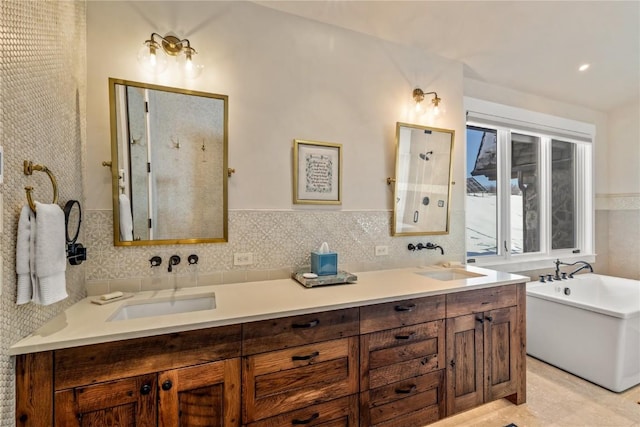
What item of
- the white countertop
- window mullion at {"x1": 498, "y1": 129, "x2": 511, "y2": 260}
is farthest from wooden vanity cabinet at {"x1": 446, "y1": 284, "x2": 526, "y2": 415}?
window mullion at {"x1": 498, "y1": 129, "x2": 511, "y2": 260}

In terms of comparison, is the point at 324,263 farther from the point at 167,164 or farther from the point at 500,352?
the point at 500,352

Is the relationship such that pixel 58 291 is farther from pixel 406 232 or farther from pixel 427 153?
pixel 427 153

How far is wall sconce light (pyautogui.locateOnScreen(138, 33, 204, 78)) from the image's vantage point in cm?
171

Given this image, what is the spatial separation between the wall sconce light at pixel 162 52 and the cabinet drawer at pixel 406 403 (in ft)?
7.05

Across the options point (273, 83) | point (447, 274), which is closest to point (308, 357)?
point (447, 274)

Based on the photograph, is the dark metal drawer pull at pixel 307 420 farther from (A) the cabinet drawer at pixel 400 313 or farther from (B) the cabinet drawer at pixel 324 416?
(A) the cabinet drawer at pixel 400 313

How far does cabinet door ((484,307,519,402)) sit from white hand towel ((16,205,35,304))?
7.60 ft

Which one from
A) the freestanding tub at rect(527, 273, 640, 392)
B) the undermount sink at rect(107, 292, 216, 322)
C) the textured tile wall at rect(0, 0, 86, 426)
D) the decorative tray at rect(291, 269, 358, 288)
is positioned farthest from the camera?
the freestanding tub at rect(527, 273, 640, 392)

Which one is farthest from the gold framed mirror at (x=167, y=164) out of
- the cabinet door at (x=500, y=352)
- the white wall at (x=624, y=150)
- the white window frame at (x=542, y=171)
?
the white wall at (x=624, y=150)

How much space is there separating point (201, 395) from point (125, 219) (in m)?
1.00

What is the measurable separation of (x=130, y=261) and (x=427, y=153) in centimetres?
227

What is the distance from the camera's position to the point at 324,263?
192cm

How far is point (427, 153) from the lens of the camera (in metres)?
2.51

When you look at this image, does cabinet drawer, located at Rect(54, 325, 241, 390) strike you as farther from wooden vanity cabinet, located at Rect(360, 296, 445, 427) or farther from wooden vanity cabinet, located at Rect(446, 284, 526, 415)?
wooden vanity cabinet, located at Rect(446, 284, 526, 415)
